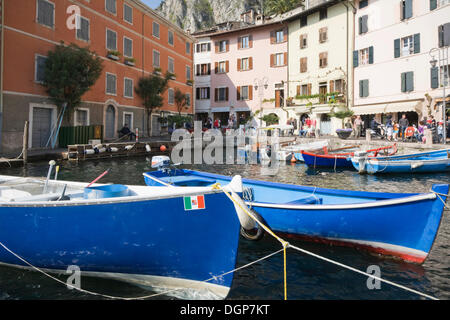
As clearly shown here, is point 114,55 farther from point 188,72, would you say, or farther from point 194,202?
point 194,202

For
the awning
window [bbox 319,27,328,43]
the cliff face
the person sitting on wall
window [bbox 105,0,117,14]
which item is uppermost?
the cliff face

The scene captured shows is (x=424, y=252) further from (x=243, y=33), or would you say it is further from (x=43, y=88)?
(x=243, y=33)

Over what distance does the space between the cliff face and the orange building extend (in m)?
46.8

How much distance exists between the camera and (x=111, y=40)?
84.7ft

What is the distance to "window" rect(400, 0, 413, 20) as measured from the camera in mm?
26172

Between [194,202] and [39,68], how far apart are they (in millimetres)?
19597

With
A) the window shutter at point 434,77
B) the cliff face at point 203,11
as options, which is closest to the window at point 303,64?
the window shutter at point 434,77

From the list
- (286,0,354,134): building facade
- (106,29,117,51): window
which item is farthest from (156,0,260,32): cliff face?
(106,29,117,51): window

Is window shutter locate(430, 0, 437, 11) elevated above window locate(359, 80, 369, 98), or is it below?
above

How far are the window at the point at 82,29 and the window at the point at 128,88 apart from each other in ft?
15.7

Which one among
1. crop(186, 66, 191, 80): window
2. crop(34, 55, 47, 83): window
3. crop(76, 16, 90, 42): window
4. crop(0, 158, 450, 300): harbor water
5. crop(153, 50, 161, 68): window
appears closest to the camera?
crop(0, 158, 450, 300): harbor water

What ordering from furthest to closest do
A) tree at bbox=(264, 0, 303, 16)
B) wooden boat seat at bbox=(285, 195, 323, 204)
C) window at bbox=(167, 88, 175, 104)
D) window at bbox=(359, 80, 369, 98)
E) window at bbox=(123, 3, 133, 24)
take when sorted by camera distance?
tree at bbox=(264, 0, 303, 16) → window at bbox=(167, 88, 175, 104) → window at bbox=(359, 80, 369, 98) → window at bbox=(123, 3, 133, 24) → wooden boat seat at bbox=(285, 195, 323, 204)

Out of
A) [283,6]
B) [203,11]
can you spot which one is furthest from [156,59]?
[203,11]

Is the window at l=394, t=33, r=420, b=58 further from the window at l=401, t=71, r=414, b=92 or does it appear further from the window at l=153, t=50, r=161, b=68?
the window at l=153, t=50, r=161, b=68
